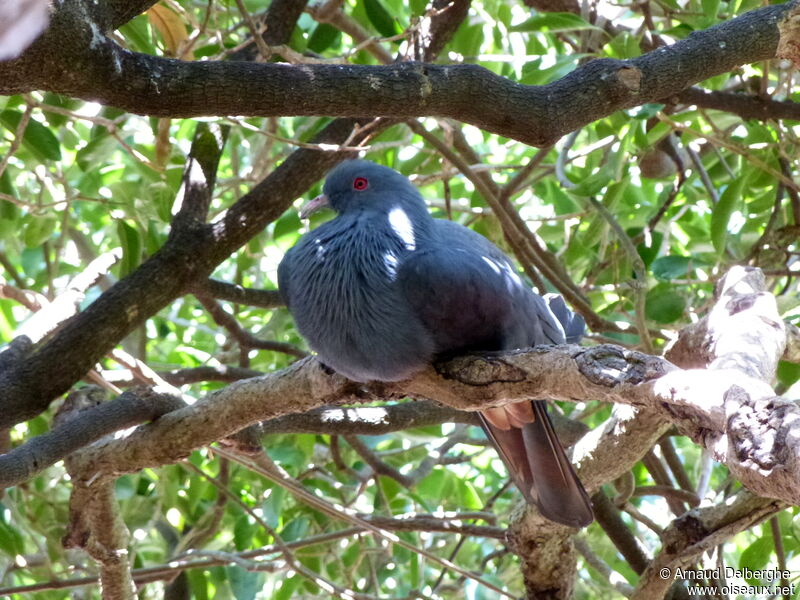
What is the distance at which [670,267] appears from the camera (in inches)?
148

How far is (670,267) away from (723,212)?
382mm

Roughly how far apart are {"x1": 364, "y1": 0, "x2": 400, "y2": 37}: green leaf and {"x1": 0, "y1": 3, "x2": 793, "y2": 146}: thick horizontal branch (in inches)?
63.7

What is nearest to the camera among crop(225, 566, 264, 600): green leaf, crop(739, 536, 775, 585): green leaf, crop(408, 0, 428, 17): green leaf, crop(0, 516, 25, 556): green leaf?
crop(739, 536, 775, 585): green leaf

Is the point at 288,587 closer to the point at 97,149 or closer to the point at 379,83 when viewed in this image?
the point at 97,149

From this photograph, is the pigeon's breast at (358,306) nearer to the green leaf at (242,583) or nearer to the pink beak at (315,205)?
the pink beak at (315,205)

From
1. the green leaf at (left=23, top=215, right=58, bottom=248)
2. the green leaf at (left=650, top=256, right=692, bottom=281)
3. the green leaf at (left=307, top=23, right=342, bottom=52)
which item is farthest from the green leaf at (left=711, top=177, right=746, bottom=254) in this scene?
the green leaf at (left=23, top=215, right=58, bottom=248)

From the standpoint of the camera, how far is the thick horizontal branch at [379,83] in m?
1.76

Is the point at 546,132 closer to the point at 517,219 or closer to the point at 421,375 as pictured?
the point at 421,375

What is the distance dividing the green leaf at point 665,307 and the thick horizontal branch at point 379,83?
1.28 metres

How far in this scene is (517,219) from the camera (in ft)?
12.5

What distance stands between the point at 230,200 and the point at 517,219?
205 centimetres

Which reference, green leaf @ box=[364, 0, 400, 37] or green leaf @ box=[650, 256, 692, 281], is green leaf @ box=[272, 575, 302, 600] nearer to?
green leaf @ box=[650, 256, 692, 281]

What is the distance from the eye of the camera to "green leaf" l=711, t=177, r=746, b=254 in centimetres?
344

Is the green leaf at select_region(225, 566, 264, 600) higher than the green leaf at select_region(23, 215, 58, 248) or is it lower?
lower
